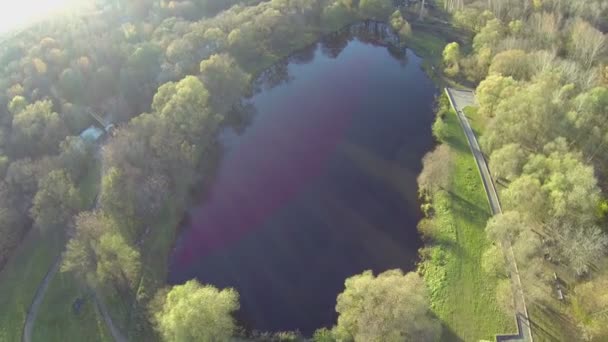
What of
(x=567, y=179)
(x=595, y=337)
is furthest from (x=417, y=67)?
→ (x=595, y=337)

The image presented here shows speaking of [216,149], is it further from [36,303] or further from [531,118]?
[531,118]

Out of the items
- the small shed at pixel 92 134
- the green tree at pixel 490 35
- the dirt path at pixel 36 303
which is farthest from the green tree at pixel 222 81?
the green tree at pixel 490 35

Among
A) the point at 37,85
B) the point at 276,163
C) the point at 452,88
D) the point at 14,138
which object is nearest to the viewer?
the point at 14,138

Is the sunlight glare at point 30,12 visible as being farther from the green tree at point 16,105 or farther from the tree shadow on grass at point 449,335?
the tree shadow on grass at point 449,335

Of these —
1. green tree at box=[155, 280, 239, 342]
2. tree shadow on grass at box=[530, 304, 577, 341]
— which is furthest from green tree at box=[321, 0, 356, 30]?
tree shadow on grass at box=[530, 304, 577, 341]

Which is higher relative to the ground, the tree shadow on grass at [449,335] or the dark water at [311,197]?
the dark water at [311,197]

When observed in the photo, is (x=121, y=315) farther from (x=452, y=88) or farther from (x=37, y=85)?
(x=452, y=88)

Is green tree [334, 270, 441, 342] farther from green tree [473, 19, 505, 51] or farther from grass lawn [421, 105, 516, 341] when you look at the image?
green tree [473, 19, 505, 51]
